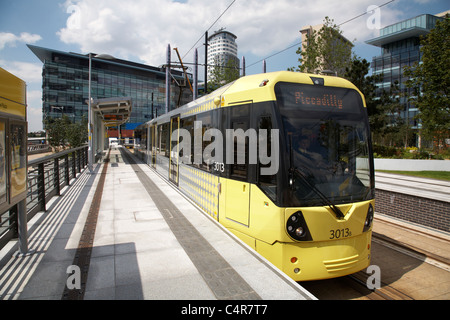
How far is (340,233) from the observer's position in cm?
431

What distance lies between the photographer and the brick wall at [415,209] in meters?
7.52

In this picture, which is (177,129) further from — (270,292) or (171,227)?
(270,292)

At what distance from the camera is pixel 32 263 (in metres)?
4.16

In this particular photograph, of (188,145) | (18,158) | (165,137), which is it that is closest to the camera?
(18,158)

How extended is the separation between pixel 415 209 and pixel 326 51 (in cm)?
1781

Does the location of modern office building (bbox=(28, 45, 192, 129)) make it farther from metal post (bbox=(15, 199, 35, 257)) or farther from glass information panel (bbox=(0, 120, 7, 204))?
glass information panel (bbox=(0, 120, 7, 204))

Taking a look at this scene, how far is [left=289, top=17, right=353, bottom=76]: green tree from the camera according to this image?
74.2ft

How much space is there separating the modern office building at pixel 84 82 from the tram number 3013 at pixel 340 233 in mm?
65621

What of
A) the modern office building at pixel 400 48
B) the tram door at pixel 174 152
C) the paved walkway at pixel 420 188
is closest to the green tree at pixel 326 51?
the paved walkway at pixel 420 188

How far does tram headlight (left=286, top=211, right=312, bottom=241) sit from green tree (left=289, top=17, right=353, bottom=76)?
2026 centimetres

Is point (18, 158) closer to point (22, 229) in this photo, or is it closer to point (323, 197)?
point (22, 229)

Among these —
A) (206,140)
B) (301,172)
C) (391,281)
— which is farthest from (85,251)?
(391,281)

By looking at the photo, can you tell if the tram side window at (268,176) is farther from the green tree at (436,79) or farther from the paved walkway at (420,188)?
the green tree at (436,79)
